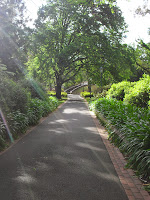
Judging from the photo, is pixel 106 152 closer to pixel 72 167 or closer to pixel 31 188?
pixel 72 167

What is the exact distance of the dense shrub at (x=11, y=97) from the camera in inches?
304

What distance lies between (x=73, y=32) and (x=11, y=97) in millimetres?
23637

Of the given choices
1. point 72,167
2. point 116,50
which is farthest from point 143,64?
point 72,167

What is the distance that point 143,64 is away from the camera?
4500cm

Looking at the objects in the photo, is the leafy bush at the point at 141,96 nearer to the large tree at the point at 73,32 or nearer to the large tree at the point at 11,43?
the large tree at the point at 11,43

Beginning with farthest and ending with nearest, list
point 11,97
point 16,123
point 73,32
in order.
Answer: point 73,32 < point 11,97 < point 16,123

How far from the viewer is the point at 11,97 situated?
8.81 metres

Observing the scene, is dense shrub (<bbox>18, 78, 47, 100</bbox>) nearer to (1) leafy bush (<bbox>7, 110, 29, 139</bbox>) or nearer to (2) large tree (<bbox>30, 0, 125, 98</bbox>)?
(1) leafy bush (<bbox>7, 110, 29, 139</bbox>)

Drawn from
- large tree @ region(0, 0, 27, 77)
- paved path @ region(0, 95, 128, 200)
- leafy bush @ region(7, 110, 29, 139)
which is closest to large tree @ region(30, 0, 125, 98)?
large tree @ region(0, 0, 27, 77)

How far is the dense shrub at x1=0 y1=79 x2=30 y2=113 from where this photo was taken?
772cm

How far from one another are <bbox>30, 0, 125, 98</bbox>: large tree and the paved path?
70.4 feet

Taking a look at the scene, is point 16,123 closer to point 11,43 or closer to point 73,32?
point 11,43

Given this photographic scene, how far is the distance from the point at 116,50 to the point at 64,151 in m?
23.6

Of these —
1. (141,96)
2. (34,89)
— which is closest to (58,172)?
(141,96)
